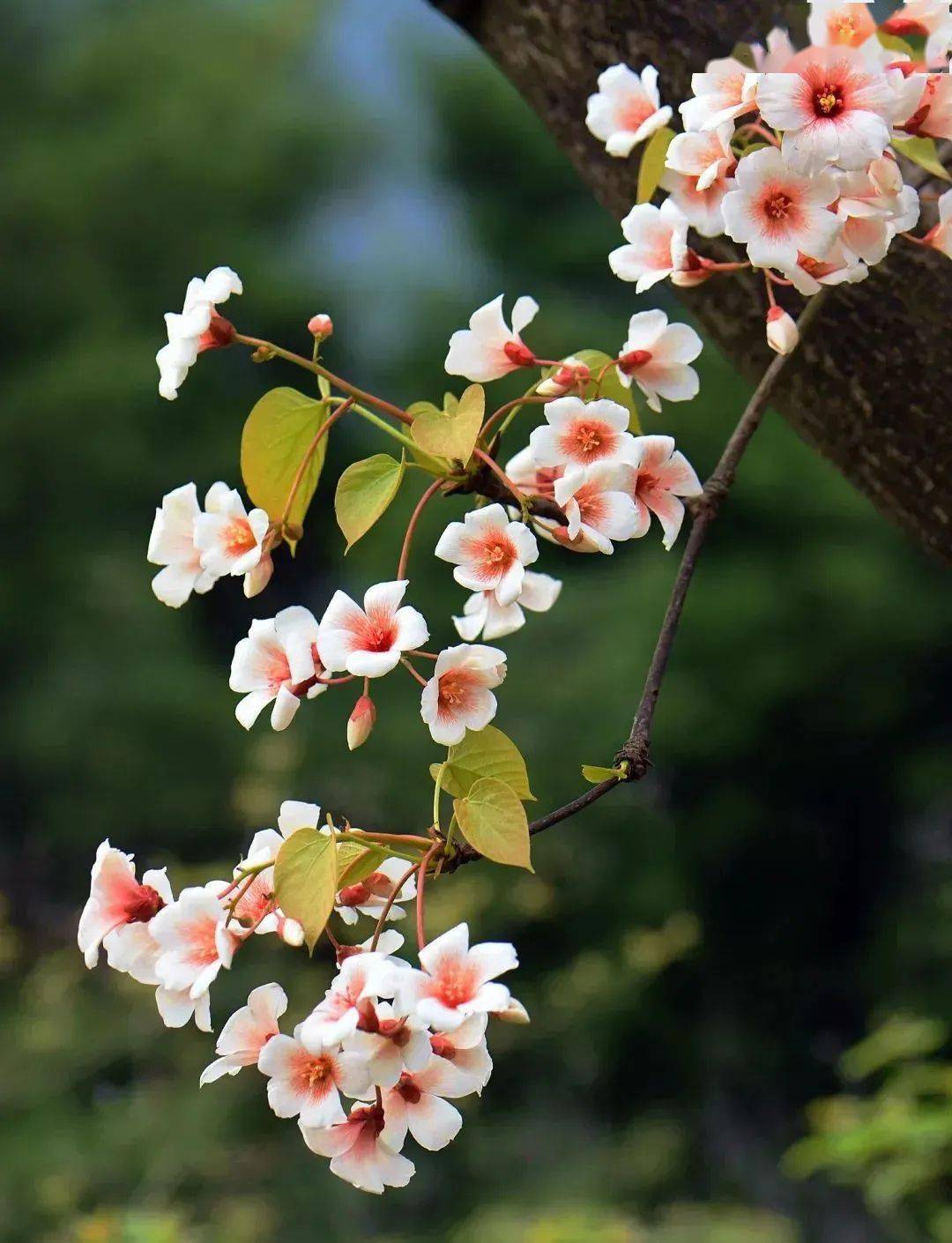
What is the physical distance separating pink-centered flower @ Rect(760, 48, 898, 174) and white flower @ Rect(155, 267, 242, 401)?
200 millimetres

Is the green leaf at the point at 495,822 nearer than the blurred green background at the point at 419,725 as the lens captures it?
Yes

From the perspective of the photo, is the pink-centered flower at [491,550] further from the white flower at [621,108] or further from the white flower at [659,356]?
the white flower at [621,108]

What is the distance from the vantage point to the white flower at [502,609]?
511 mm

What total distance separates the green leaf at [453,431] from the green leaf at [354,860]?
0.47 ft

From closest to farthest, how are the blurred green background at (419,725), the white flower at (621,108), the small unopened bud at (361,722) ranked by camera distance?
the small unopened bud at (361,722) → the white flower at (621,108) → the blurred green background at (419,725)

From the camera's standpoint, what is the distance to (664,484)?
1.62ft

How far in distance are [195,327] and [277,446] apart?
0.18 feet

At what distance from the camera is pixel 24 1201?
3428 mm

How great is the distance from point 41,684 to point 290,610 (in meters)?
4.53

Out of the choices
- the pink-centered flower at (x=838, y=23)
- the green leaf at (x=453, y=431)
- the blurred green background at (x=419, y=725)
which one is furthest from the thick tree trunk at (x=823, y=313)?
the blurred green background at (x=419, y=725)

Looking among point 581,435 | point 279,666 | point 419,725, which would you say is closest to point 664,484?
point 581,435

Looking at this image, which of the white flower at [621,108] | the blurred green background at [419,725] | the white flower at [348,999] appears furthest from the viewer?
the blurred green background at [419,725]

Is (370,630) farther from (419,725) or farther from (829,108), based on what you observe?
(419,725)

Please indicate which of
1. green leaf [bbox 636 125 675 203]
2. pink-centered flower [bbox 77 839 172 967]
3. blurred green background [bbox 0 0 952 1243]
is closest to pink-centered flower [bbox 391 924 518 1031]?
pink-centered flower [bbox 77 839 172 967]
